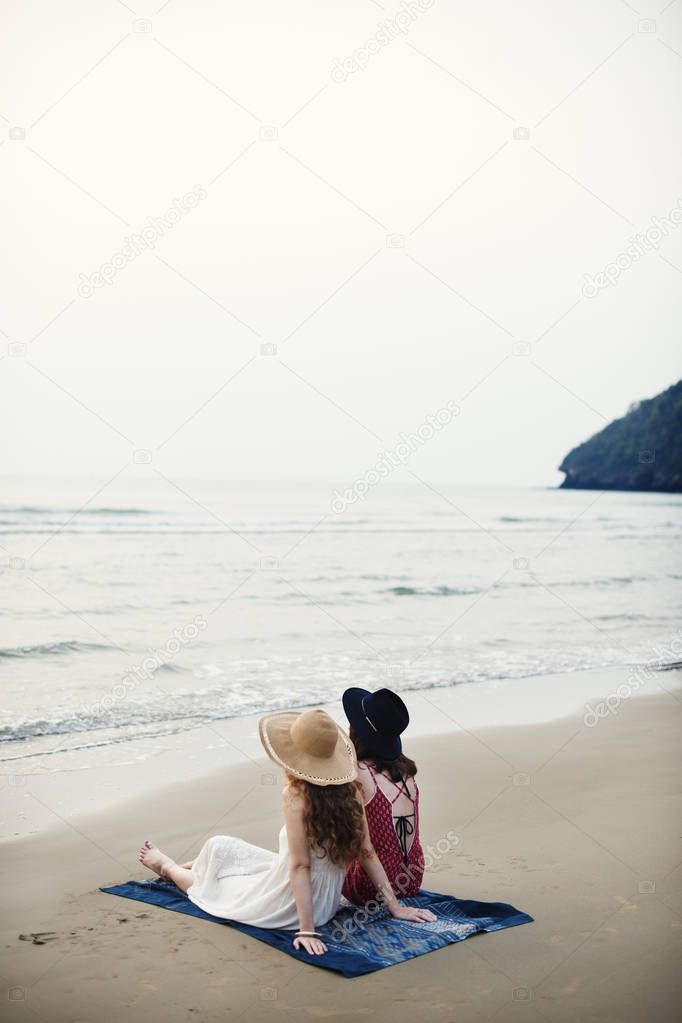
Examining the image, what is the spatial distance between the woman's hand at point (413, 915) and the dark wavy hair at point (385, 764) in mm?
533

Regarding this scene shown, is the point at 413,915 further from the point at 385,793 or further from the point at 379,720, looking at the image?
the point at 379,720

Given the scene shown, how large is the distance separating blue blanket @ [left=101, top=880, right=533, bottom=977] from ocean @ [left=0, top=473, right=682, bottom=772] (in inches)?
121

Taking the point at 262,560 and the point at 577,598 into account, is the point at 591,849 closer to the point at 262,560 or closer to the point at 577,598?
the point at 577,598

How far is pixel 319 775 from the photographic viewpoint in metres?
3.84

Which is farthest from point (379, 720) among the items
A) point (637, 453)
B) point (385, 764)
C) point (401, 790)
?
point (637, 453)

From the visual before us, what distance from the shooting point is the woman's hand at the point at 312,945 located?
144 inches

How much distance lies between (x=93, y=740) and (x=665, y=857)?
15.2 feet

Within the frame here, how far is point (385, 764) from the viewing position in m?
4.20

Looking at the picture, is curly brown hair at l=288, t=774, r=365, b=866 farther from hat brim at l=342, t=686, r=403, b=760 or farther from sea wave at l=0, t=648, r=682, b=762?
sea wave at l=0, t=648, r=682, b=762

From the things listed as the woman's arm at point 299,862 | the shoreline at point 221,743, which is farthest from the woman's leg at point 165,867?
the shoreline at point 221,743

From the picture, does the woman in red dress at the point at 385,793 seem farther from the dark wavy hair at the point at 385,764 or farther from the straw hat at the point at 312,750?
the straw hat at the point at 312,750

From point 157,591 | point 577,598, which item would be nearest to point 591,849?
point 577,598

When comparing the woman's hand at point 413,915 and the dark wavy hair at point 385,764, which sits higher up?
the dark wavy hair at point 385,764

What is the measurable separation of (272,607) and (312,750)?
13.0 meters
